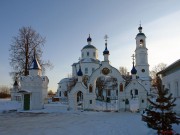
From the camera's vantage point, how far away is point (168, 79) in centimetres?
1945

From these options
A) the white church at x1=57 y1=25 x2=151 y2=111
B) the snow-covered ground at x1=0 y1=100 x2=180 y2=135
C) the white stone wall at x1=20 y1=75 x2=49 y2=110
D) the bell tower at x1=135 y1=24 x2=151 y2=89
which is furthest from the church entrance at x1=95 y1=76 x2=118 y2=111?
the snow-covered ground at x1=0 y1=100 x2=180 y2=135

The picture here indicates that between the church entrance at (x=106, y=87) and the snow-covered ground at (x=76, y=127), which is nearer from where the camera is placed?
the snow-covered ground at (x=76, y=127)

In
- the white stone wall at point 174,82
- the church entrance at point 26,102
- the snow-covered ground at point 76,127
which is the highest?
the white stone wall at point 174,82

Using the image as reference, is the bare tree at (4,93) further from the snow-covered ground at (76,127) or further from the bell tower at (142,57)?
the snow-covered ground at (76,127)

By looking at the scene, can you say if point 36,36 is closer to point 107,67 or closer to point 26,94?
point 26,94

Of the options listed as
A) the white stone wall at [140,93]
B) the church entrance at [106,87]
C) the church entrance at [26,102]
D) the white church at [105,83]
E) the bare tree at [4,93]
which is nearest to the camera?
the white stone wall at [140,93]

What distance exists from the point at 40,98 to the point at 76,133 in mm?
20345

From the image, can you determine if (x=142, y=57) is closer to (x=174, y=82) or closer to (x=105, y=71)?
(x=105, y=71)

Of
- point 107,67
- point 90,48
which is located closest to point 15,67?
point 107,67

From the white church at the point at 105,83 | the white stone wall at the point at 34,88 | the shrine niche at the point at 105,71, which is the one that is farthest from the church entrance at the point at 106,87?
the shrine niche at the point at 105,71

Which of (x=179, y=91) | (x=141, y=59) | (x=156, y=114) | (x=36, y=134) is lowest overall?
(x=36, y=134)

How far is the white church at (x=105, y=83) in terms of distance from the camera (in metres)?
28.6

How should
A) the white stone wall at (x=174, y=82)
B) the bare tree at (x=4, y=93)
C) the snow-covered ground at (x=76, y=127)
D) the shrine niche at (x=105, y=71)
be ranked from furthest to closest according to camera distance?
the bare tree at (x=4, y=93) < the shrine niche at (x=105, y=71) < the white stone wall at (x=174, y=82) < the snow-covered ground at (x=76, y=127)

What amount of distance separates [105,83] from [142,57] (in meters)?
10.1
